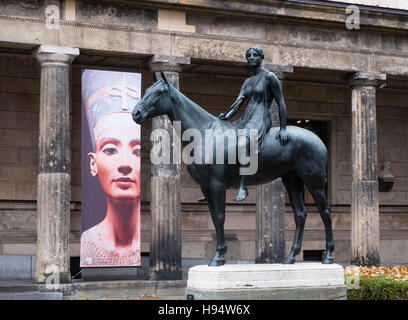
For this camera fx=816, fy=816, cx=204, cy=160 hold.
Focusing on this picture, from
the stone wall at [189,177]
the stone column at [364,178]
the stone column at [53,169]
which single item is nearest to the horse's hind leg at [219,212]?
the stone column at [53,169]

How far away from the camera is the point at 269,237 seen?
21.0 m

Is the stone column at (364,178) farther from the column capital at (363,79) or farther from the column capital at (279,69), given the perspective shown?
the column capital at (279,69)

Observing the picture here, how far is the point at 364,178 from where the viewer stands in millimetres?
22453

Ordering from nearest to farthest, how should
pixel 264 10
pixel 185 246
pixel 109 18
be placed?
pixel 109 18 < pixel 264 10 < pixel 185 246

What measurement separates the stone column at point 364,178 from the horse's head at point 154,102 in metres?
12.2

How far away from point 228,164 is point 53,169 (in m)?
8.62

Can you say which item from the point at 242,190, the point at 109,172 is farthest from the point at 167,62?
the point at 242,190

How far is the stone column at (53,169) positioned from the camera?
1889 centimetres

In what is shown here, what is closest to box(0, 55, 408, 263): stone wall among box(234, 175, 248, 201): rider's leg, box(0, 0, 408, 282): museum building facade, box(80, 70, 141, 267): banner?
box(0, 0, 408, 282): museum building facade

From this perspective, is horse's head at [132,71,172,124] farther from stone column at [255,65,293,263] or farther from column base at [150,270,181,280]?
stone column at [255,65,293,263]

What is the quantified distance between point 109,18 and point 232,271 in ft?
35.1

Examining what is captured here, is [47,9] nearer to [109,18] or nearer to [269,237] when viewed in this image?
[109,18]
